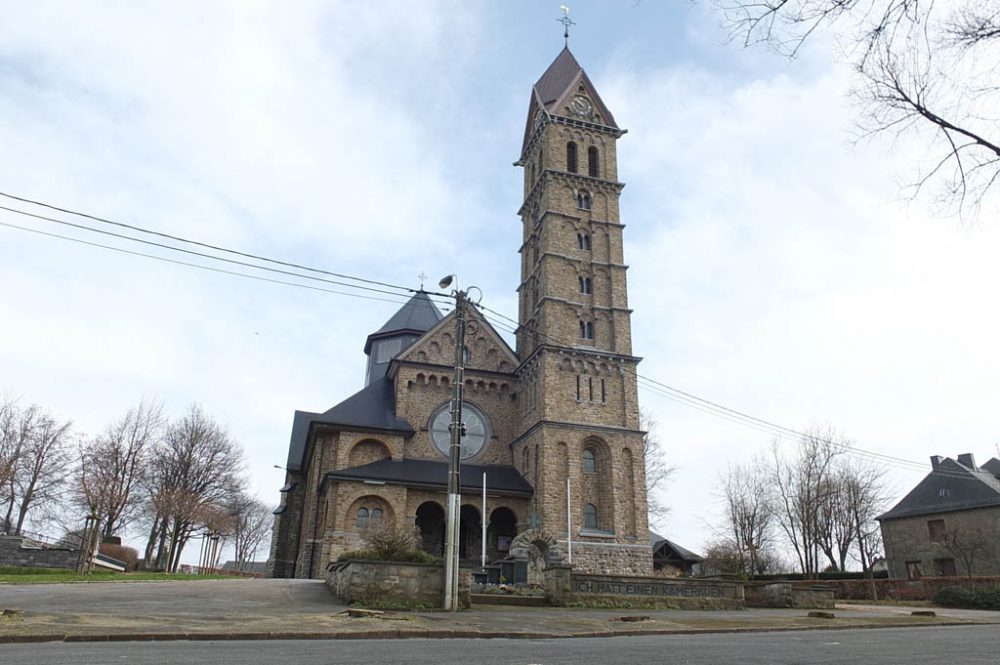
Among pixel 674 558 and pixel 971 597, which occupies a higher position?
pixel 674 558

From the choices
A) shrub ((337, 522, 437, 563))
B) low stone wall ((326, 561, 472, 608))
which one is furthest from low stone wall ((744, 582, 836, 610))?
shrub ((337, 522, 437, 563))

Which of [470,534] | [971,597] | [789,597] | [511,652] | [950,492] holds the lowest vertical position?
[511,652]

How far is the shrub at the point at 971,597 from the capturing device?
2541 cm

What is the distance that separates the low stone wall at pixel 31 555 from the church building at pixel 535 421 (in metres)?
10.7

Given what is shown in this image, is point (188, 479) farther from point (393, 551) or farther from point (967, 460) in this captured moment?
point (967, 460)

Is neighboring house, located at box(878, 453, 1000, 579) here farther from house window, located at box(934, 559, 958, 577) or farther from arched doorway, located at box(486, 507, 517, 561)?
arched doorway, located at box(486, 507, 517, 561)

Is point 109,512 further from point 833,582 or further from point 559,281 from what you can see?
point 833,582

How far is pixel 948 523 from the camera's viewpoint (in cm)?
4206

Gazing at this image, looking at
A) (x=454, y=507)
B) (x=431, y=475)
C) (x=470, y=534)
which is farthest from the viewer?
(x=470, y=534)

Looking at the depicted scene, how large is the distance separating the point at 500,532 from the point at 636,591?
48.6 feet

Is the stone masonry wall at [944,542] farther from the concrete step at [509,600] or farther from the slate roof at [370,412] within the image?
the slate roof at [370,412]

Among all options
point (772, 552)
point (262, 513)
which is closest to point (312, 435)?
point (772, 552)

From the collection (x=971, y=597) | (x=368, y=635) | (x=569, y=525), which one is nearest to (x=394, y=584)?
(x=368, y=635)

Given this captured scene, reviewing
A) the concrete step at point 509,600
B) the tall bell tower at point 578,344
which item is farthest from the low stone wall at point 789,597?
the tall bell tower at point 578,344
